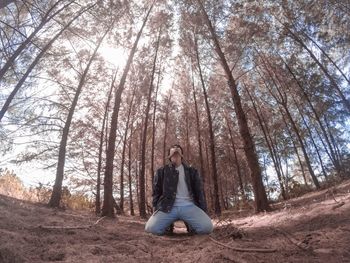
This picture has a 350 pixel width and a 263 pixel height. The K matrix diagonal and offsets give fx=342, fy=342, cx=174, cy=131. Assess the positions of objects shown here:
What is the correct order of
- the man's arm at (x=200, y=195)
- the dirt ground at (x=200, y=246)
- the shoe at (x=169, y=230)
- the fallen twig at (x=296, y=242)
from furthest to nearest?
the shoe at (x=169, y=230) < the man's arm at (x=200, y=195) < the fallen twig at (x=296, y=242) < the dirt ground at (x=200, y=246)

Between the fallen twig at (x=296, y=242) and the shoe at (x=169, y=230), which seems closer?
the fallen twig at (x=296, y=242)

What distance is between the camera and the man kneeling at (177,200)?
537 cm

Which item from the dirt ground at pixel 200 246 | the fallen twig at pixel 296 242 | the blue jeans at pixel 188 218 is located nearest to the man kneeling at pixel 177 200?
the blue jeans at pixel 188 218

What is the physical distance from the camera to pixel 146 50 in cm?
1667

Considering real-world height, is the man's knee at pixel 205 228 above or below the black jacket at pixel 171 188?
below

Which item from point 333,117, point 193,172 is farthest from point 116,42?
point 333,117

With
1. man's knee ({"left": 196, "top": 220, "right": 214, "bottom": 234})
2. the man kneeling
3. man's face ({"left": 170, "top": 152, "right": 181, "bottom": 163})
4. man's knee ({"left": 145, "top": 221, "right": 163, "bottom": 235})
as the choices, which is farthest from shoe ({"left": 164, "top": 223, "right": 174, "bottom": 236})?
man's face ({"left": 170, "top": 152, "right": 181, "bottom": 163})

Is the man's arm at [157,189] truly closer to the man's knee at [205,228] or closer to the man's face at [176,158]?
the man's face at [176,158]

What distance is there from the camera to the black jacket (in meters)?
A: 5.42

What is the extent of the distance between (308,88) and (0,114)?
15550 millimetres

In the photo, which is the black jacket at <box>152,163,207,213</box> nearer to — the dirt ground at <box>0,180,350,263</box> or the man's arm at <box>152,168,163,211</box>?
the man's arm at <box>152,168,163,211</box>

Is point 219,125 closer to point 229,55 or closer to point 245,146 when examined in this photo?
point 229,55

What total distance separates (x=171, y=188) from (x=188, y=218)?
1.77 feet

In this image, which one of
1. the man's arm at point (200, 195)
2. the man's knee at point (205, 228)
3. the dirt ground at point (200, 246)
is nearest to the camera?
the dirt ground at point (200, 246)
